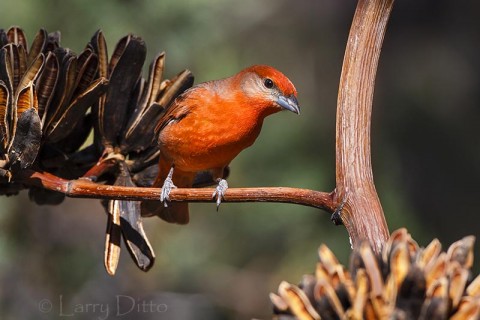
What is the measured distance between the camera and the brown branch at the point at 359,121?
1105mm

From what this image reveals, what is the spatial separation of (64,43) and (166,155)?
118cm

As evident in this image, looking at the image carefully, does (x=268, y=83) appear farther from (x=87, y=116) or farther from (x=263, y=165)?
(x=263, y=165)

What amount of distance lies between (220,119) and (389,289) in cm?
176

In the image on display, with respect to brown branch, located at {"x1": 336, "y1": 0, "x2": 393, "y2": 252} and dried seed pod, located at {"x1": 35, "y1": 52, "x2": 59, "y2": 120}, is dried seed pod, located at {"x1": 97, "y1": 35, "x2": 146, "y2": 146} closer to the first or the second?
dried seed pod, located at {"x1": 35, "y1": 52, "x2": 59, "y2": 120}

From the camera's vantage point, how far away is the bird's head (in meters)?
2.48

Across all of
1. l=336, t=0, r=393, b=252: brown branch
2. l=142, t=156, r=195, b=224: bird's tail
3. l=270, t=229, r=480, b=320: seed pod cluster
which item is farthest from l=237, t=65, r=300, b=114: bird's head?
l=270, t=229, r=480, b=320: seed pod cluster

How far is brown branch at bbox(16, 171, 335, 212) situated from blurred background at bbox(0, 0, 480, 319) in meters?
1.49

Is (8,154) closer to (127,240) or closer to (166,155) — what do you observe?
(127,240)

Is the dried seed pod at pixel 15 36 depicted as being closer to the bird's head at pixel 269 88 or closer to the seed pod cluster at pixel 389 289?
the bird's head at pixel 269 88

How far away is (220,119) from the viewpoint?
2.61 metres

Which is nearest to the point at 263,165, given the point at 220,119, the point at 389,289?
the point at 220,119

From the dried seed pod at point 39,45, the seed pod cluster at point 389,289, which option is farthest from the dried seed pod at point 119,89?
the seed pod cluster at point 389,289

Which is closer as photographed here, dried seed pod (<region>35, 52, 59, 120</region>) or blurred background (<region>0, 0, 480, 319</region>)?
dried seed pod (<region>35, 52, 59, 120</region>)

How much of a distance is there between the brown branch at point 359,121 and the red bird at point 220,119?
1241 millimetres
